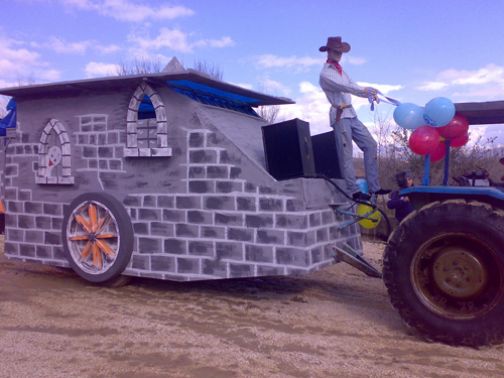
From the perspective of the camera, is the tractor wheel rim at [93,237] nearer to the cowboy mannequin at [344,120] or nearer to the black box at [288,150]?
the black box at [288,150]

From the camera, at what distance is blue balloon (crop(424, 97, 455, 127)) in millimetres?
4758

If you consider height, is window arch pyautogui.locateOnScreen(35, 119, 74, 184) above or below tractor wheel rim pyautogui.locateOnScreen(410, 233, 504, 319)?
above

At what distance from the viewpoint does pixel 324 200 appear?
579 centimetres

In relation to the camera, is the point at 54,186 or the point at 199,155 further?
the point at 54,186

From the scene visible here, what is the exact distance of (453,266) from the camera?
4.35 metres

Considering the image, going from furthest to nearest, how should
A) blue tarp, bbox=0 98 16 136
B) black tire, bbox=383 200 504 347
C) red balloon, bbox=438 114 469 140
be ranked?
blue tarp, bbox=0 98 16 136 → red balloon, bbox=438 114 469 140 → black tire, bbox=383 200 504 347

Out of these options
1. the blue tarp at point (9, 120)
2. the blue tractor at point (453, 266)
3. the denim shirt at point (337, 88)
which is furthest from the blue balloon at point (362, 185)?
the blue tarp at point (9, 120)

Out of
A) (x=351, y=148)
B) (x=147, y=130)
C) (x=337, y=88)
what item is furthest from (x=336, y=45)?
(x=147, y=130)

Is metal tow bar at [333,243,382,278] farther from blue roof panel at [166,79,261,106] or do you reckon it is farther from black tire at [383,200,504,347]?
blue roof panel at [166,79,261,106]

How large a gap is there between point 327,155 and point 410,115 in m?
1.65

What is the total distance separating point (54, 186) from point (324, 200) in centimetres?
345

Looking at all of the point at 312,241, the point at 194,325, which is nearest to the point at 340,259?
the point at 312,241

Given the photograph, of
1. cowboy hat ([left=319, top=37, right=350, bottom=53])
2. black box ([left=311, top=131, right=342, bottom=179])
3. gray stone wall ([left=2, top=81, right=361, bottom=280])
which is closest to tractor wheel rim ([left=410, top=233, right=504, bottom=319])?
gray stone wall ([left=2, top=81, right=361, bottom=280])

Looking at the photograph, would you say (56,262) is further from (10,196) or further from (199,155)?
(199,155)
